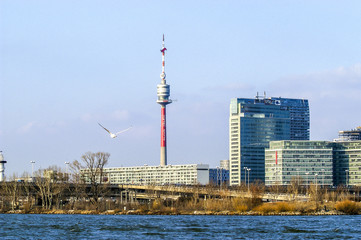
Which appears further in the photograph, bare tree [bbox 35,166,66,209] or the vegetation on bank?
bare tree [bbox 35,166,66,209]

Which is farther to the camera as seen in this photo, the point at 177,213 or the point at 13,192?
the point at 13,192

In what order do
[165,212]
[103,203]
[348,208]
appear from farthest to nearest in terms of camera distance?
[103,203]
[165,212]
[348,208]

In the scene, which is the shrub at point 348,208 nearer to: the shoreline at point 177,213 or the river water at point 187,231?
the shoreline at point 177,213

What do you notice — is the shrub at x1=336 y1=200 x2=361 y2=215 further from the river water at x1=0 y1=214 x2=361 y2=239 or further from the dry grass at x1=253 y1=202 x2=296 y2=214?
the river water at x1=0 y1=214 x2=361 y2=239

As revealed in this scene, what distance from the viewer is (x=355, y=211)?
150 meters

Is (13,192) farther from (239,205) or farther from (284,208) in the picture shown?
(284,208)

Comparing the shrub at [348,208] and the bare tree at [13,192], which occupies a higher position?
the bare tree at [13,192]

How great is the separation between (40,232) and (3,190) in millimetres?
82157

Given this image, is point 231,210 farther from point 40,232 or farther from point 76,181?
point 40,232

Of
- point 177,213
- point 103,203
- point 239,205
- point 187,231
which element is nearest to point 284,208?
point 239,205

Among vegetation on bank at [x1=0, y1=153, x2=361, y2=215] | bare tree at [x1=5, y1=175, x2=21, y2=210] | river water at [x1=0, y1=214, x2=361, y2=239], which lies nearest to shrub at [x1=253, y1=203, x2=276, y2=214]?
vegetation on bank at [x1=0, y1=153, x2=361, y2=215]

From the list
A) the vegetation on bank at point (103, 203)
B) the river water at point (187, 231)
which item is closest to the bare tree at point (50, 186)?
the vegetation on bank at point (103, 203)

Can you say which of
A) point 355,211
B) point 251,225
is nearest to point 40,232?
point 251,225

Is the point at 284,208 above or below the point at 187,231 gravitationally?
above
